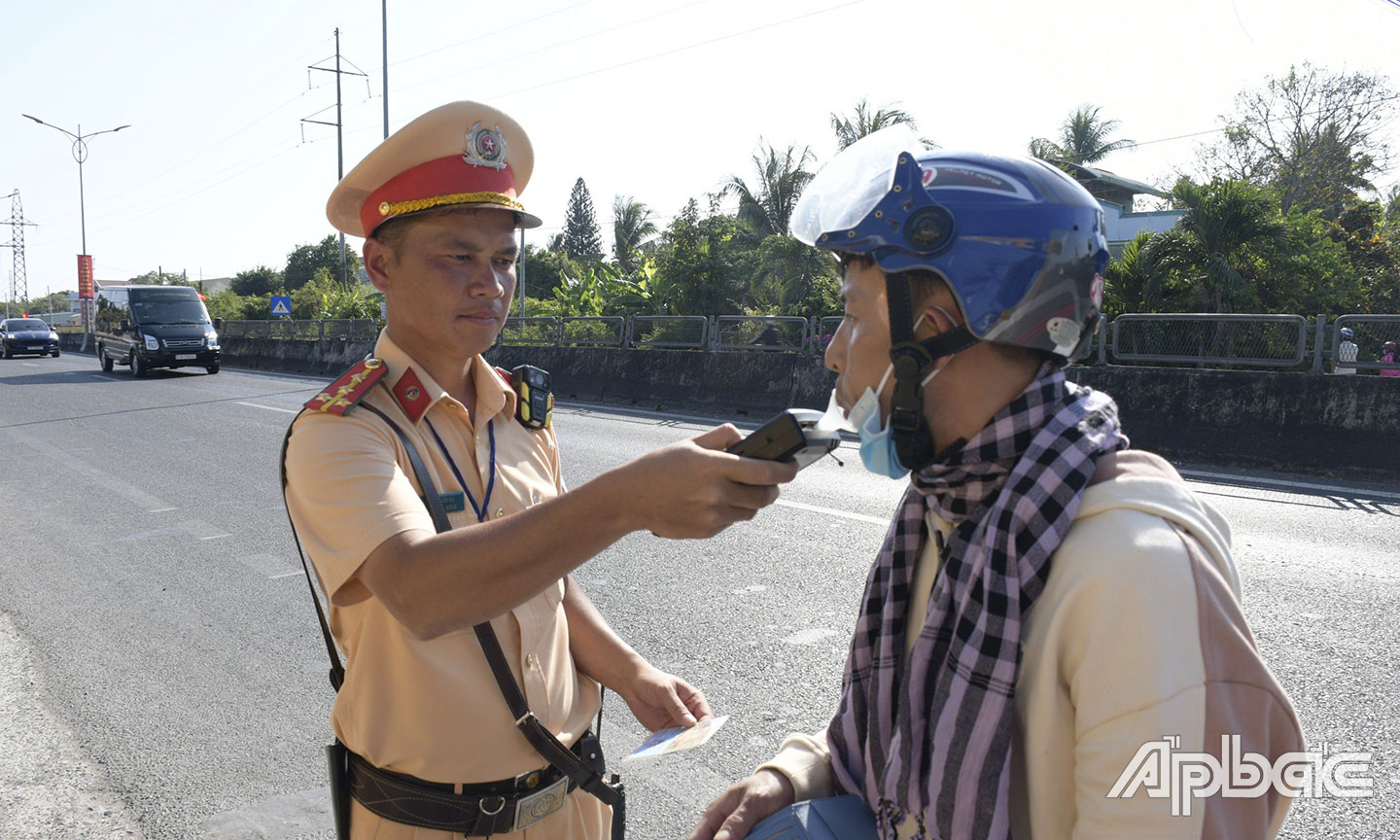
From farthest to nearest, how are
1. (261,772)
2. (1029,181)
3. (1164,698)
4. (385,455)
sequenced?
(261,772), (385,455), (1029,181), (1164,698)

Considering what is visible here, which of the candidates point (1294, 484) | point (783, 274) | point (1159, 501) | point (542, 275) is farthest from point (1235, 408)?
point (542, 275)

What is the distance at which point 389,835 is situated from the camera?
1837 millimetres

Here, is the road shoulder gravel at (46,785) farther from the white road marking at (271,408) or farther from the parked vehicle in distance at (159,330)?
the parked vehicle in distance at (159,330)

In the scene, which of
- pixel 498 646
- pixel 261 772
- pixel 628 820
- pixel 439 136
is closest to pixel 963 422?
pixel 498 646

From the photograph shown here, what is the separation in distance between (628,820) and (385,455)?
2039 mm

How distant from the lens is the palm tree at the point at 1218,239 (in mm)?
16000

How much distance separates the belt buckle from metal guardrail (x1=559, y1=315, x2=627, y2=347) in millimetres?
16158

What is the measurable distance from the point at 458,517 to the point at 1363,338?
11058 mm

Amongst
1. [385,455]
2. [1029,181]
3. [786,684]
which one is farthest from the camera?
[786,684]

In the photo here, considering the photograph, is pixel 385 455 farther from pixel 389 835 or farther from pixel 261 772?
pixel 261 772

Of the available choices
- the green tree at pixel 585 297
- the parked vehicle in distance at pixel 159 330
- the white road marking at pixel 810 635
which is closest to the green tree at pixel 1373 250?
the white road marking at pixel 810 635

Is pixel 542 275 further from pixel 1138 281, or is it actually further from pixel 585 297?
pixel 1138 281

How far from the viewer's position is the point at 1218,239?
16.2m

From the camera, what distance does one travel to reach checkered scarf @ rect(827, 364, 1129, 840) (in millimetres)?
1384
